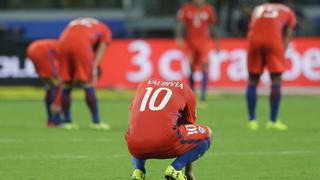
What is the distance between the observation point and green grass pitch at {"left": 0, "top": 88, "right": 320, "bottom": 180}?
10.7 meters

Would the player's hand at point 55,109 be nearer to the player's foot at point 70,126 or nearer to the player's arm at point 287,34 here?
the player's foot at point 70,126

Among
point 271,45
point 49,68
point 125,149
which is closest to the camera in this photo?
point 125,149

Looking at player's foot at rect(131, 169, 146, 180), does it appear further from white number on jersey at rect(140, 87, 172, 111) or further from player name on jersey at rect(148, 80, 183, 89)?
player name on jersey at rect(148, 80, 183, 89)

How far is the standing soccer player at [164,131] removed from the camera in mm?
9062

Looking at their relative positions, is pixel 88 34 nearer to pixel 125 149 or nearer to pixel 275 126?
pixel 275 126

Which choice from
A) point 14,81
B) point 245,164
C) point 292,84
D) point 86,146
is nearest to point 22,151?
point 86,146

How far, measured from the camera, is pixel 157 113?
913 cm

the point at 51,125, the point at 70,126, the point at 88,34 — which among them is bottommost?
the point at 51,125

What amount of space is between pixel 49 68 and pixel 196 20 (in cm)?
627

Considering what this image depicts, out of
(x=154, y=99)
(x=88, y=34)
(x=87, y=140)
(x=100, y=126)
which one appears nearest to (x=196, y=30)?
(x=88, y=34)

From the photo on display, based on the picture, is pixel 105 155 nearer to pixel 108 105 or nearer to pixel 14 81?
pixel 108 105

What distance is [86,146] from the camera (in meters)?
13.4

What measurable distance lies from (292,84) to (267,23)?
10.1m

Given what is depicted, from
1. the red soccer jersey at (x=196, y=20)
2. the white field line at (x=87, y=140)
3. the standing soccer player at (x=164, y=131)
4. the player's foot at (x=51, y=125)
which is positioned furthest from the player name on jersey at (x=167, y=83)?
the red soccer jersey at (x=196, y=20)
